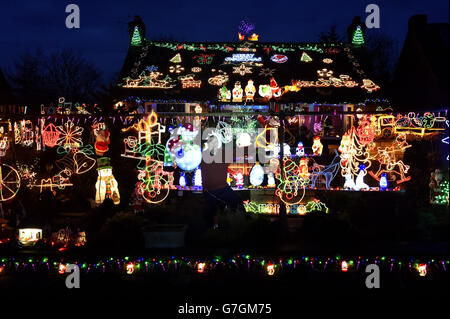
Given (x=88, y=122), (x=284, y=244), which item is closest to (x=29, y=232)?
(x=88, y=122)

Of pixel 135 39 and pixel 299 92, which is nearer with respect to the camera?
pixel 299 92

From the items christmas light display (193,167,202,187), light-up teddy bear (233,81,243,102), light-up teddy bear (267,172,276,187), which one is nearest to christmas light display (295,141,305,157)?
light-up teddy bear (267,172,276,187)

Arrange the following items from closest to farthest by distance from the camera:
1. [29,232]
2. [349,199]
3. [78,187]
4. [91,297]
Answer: [91,297] < [29,232] < [349,199] < [78,187]

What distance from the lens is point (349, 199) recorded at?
855 centimetres

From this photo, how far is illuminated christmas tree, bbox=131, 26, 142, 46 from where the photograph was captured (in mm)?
17375

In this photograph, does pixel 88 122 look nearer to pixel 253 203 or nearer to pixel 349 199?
pixel 253 203

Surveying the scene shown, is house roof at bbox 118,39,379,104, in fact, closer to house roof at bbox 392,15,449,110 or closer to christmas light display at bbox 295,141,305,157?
christmas light display at bbox 295,141,305,157

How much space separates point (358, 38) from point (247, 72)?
18.3 feet

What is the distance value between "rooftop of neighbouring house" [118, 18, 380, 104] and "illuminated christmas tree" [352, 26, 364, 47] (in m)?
0.24

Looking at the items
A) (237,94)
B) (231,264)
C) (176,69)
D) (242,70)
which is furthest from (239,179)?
(231,264)

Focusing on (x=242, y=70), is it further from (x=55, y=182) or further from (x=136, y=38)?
(x=55, y=182)

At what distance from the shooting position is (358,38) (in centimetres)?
1764

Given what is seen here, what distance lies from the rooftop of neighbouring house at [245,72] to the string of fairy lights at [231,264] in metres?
7.67

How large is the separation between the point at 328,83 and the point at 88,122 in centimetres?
869
